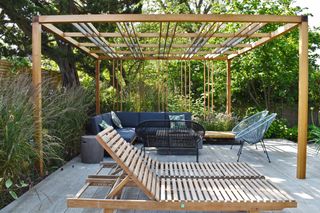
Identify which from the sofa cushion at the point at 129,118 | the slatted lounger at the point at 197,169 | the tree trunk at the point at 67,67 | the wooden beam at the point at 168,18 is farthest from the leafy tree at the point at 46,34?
the slatted lounger at the point at 197,169

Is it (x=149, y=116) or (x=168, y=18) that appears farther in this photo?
(x=149, y=116)

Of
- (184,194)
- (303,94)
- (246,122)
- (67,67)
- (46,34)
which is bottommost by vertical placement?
(184,194)

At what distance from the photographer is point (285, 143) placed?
9.05m

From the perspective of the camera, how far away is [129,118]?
29.6ft

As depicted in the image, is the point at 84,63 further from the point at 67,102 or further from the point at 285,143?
the point at 285,143

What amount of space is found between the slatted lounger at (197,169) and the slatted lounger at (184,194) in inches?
5.5

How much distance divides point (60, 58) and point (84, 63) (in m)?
1.34

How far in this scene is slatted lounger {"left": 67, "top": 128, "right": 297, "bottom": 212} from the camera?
300cm

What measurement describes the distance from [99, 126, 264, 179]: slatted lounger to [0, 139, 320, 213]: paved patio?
0.44 metres

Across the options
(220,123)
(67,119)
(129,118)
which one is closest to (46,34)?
(129,118)

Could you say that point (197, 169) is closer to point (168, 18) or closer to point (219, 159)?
point (168, 18)

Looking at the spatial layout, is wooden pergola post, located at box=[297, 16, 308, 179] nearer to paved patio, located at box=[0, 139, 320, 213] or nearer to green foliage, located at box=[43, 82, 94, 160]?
paved patio, located at box=[0, 139, 320, 213]

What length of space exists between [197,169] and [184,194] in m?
0.98

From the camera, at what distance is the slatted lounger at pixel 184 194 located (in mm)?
2998
